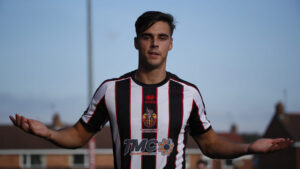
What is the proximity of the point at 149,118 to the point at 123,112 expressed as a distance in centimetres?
23

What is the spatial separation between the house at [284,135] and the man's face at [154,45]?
129 ft

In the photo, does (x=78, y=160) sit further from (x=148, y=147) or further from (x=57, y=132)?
(x=148, y=147)

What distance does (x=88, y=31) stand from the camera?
16.3m

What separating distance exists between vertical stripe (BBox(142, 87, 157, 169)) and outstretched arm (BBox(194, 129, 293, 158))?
0.52 m

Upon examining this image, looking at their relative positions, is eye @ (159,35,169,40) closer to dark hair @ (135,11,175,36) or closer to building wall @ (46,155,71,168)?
dark hair @ (135,11,175,36)

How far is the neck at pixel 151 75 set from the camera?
381 centimetres

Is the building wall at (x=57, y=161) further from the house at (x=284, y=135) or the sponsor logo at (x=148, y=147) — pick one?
the sponsor logo at (x=148, y=147)

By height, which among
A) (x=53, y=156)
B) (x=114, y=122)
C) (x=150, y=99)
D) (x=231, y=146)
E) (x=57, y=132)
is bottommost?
(x=53, y=156)

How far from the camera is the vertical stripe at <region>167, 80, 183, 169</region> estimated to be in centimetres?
365

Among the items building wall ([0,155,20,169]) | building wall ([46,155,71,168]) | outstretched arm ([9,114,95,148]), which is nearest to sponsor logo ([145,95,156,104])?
outstretched arm ([9,114,95,148])

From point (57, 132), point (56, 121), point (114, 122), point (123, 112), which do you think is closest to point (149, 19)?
point (123, 112)

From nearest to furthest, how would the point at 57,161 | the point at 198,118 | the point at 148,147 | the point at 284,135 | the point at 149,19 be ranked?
1. the point at 148,147
2. the point at 149,19
3. the point at 198,118
4. the point at 57,161
5. the point at 284,135

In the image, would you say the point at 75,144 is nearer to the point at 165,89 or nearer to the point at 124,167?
the point at 124,167

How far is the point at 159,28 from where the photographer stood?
376cm
